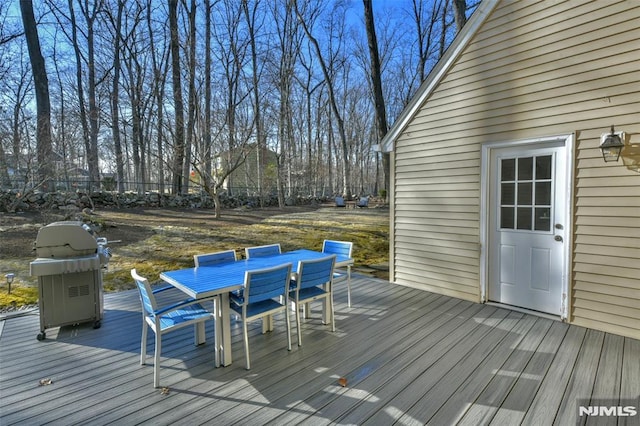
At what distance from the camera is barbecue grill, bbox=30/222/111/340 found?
2965 mm

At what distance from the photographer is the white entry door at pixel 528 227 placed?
346cm

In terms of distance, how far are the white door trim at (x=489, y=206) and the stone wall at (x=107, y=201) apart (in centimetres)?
1054

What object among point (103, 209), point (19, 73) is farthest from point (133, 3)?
point (103, 209)

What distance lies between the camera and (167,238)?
26.0 ft

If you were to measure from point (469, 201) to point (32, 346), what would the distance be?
4.86 m

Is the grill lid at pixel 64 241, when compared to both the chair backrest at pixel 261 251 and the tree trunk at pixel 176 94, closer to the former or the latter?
the chair backrest at pixel 261 251

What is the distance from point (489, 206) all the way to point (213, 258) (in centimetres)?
331

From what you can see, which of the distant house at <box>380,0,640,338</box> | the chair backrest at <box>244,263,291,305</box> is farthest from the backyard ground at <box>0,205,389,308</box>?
the chair backrest at <box>244,263,291,305</box>

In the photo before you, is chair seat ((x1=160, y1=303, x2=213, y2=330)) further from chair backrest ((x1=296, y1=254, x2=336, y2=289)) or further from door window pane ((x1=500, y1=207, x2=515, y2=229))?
door window pane ((x1=500, y1=207, x2=515, y2=229))

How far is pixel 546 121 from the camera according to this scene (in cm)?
344

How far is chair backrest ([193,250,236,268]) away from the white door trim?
9.97ft

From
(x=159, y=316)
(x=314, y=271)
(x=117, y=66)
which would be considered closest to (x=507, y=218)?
(x=314, y=271)

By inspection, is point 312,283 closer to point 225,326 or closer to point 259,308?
point 259,308

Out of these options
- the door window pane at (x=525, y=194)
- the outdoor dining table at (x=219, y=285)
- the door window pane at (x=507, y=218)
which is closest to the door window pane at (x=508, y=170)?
the door window pane at (x=525, y=194)
